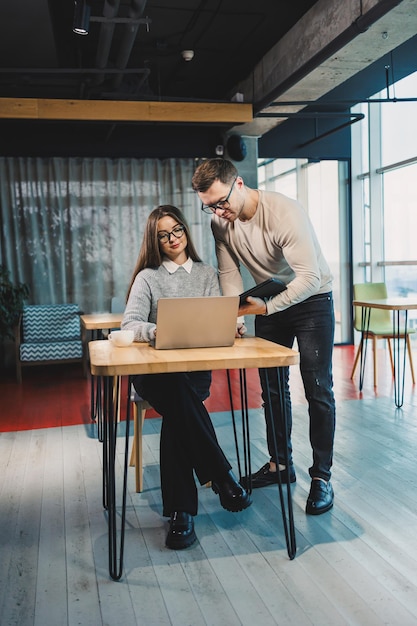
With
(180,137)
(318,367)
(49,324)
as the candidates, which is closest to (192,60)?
(180,137)

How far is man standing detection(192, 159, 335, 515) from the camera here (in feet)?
8.20

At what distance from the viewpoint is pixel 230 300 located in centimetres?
218

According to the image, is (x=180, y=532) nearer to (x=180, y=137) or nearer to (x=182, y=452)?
(x=182, y=452)

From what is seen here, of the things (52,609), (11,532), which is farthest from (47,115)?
(52,609)

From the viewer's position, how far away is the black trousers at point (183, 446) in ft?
7.78

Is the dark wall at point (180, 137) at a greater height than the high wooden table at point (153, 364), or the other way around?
the dark wall at point (180, 137)

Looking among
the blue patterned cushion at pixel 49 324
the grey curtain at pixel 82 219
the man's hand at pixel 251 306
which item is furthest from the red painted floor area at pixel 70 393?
the man's hand at pixel 251 306

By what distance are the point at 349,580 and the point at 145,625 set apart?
0.69 m

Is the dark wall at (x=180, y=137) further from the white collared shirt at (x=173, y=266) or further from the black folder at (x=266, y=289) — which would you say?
the black folder at (x=266, y=289)

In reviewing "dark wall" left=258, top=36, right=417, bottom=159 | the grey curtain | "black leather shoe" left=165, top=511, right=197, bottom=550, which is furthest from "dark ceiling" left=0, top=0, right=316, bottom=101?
"black leather shoe" left=165, top=511, right=197, bottom=550

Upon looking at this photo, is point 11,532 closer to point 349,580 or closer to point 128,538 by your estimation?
point 128,538

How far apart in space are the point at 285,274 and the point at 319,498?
0.99 meters

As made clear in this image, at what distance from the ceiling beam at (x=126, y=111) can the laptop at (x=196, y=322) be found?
4.58 metres

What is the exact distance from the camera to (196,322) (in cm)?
220
